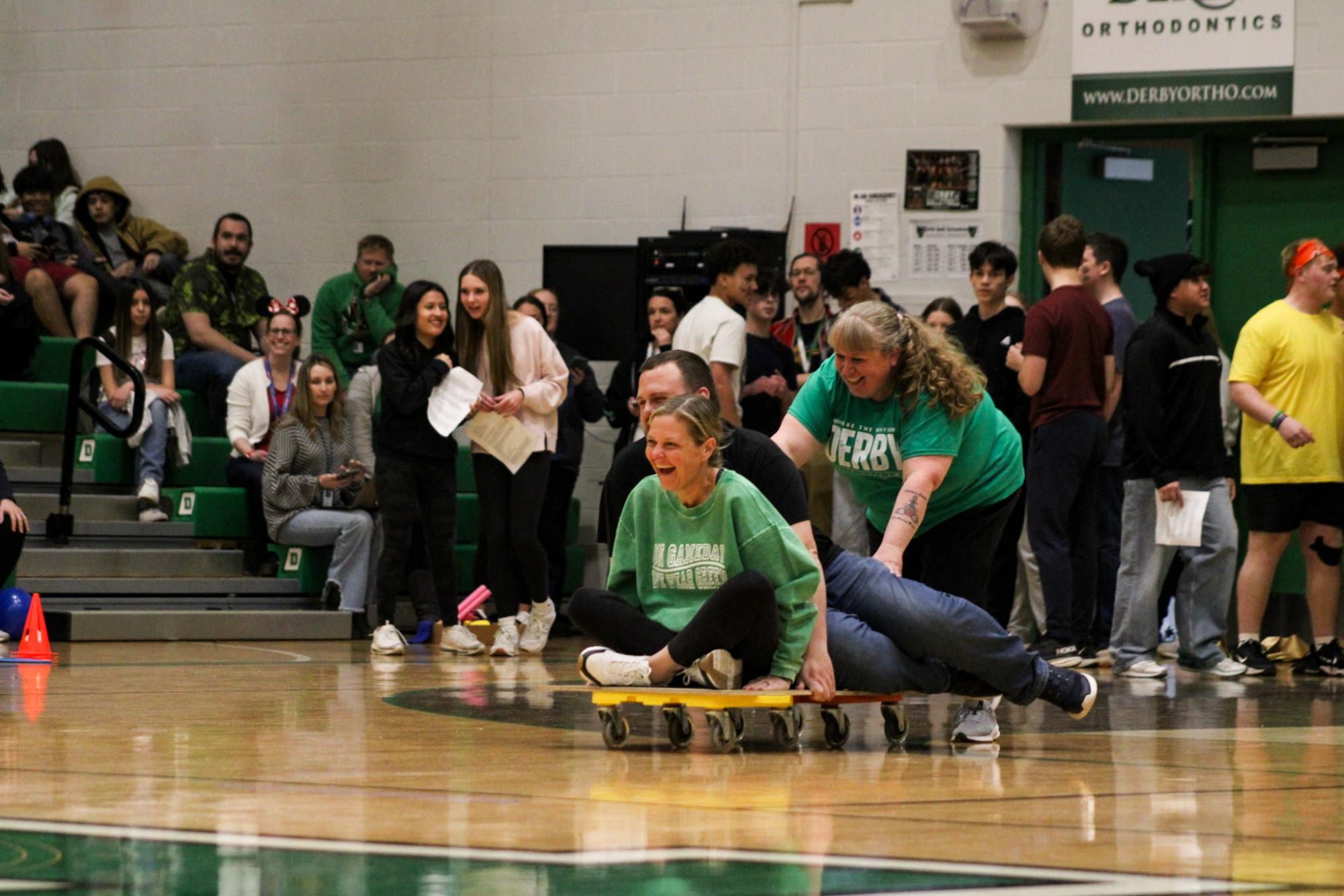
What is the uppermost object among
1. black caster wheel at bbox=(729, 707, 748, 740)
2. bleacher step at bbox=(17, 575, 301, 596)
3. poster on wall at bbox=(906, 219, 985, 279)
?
poster on wall at bbox=(906, 219, 985, 279)

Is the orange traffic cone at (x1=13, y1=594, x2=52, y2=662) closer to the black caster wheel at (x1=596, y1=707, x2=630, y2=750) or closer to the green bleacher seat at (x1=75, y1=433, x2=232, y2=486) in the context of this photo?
the green bleacher seat at (x1=75, y1=433, x2=232, y2=486)

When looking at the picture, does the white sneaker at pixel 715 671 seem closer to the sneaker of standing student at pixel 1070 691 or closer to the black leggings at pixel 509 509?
the sneaker of standing student at pixel 1070 691

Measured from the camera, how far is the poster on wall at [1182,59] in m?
9.54

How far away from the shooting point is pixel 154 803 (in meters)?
3.21

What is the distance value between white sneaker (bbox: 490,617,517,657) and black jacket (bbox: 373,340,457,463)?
0.76 meters

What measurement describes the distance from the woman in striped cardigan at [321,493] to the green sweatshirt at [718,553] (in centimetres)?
466

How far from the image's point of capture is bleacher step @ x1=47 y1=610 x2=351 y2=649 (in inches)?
317

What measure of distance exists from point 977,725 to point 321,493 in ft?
16.3

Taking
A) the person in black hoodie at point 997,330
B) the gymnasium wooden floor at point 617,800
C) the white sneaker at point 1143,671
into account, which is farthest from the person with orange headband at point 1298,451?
the gymnasium wooden floor at point 617,800

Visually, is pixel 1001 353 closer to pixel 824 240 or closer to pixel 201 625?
pixel 824 240

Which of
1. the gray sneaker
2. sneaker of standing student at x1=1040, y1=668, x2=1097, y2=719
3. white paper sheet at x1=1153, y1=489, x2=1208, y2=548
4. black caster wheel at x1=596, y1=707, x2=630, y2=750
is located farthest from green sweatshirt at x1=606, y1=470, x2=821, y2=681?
white paper sheet at x1=1153, y1=489, x2=1208, y2=548

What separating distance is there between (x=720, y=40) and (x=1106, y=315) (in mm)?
3885

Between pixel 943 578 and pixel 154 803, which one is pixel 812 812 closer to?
pixel 154 803

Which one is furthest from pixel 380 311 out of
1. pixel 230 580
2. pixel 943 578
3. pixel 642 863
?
pixel 642 863
